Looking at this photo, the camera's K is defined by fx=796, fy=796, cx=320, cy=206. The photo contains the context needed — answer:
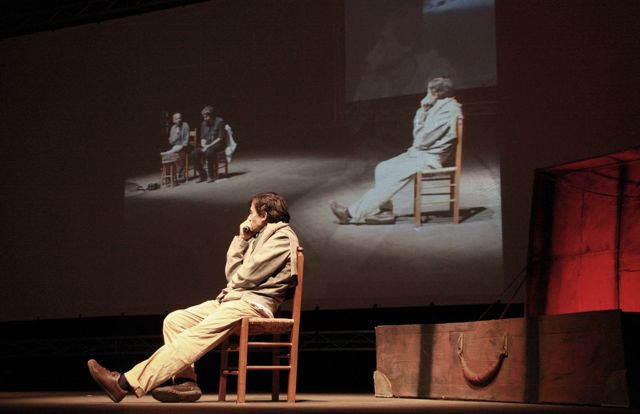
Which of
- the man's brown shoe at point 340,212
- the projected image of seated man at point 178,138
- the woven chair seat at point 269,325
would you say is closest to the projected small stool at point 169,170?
the projected image of seated man at point 178,138

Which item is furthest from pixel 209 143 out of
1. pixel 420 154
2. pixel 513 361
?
pixel 513 361

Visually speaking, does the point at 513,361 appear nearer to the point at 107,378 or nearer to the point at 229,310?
the point at 229,310

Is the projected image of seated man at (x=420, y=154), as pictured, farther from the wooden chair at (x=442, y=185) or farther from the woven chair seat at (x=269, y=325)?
the woven chair seat at (x=269, y=325)

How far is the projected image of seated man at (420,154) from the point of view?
4.94 metres

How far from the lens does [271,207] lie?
3529mm

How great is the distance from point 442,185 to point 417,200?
183mm

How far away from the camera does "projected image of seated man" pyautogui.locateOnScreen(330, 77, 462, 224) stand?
16.2 ft

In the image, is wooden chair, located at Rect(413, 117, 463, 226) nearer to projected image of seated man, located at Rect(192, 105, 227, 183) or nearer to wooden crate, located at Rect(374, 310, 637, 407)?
wooden crate, located at Rect(374, 310, 637, 407)

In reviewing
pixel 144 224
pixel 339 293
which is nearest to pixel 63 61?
pixel 144 224

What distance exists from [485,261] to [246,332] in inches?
78.7

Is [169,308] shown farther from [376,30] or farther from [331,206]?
[376,30]

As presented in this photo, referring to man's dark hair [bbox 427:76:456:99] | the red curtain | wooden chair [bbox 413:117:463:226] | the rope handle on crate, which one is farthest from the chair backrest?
the rope handle on crate

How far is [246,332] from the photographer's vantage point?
3.23 m

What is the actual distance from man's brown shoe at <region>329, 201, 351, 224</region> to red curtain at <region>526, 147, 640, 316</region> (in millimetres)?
1320
